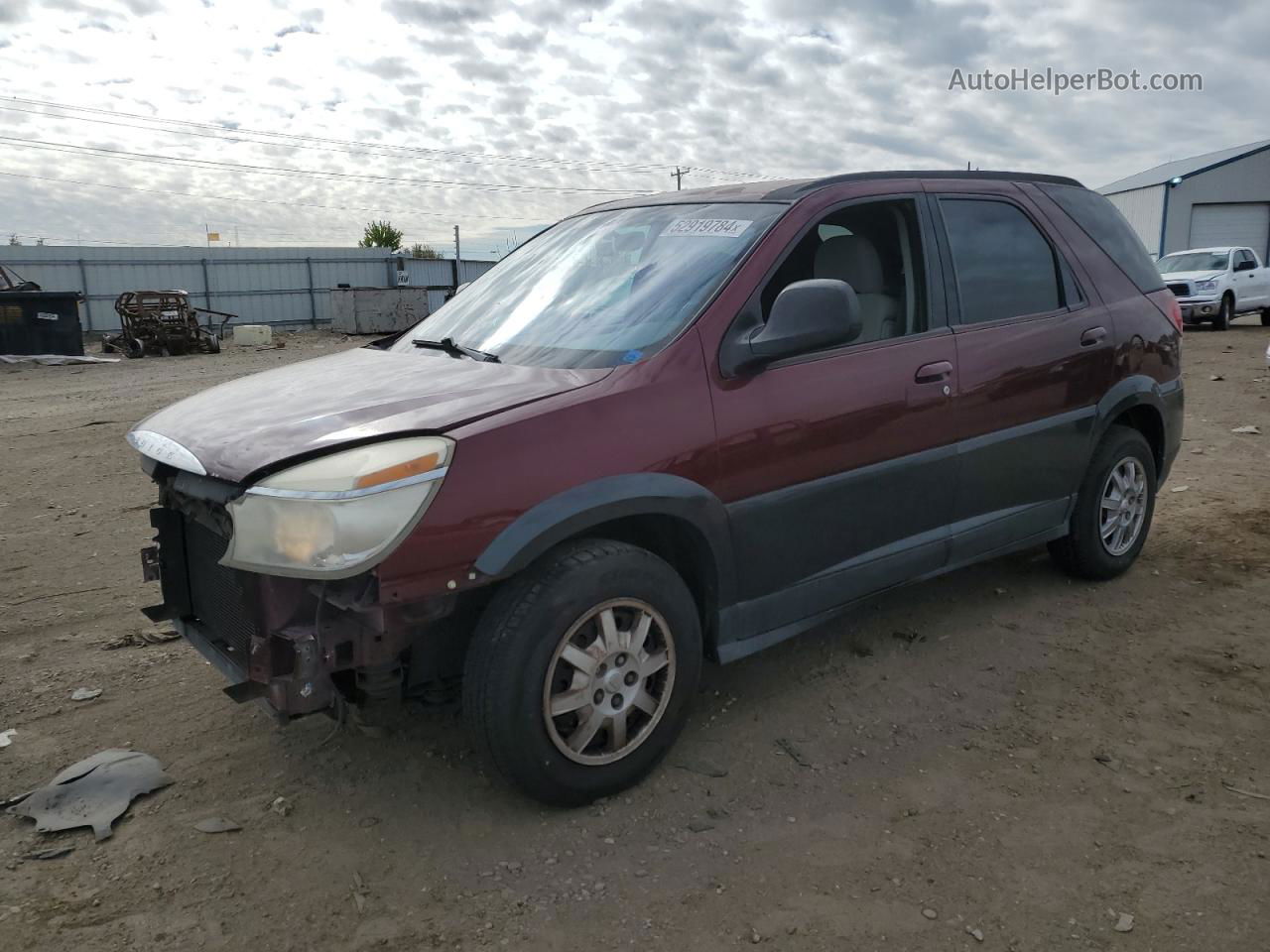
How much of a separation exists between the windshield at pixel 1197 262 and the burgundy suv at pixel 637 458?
764 inches

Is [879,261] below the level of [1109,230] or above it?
below

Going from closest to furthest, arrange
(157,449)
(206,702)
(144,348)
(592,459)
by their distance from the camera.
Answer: (592,459), (157,449), (206,702), (144,348)

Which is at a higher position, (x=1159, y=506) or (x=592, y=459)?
(x=592, y=459)

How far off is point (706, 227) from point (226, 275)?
31688 mm

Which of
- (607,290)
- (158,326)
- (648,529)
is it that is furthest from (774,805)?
(158,326)

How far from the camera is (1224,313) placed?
20297 mm

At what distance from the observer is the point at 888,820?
9.36ft

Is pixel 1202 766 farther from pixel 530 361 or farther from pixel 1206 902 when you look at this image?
pixel 530 361

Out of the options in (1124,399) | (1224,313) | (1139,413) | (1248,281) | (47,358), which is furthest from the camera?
(1248,281)

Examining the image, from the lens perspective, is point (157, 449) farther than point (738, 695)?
No

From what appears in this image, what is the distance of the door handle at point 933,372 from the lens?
11.8ft

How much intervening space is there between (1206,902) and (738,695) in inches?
63.4

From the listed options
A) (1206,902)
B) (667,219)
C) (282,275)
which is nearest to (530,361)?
(667,219)

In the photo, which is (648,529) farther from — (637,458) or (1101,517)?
(1101,517)
